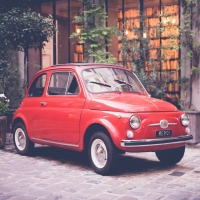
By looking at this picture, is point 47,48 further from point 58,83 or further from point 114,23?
point 58,83

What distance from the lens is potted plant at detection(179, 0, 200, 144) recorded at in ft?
36.6

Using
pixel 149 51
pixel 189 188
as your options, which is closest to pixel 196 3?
pixel 149 51

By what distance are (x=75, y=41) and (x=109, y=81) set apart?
6.58 metres

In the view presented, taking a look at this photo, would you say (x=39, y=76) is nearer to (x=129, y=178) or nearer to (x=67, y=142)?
(x=67, y=142)

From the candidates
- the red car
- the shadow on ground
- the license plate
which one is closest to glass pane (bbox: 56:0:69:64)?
the shadow on ground

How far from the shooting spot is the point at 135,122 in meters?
6.53

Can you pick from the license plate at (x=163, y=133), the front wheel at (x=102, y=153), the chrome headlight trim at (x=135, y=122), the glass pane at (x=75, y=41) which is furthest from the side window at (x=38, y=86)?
the glass pane at (x=75, y=41)

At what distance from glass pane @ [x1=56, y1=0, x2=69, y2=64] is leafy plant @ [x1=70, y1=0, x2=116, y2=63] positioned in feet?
2.99

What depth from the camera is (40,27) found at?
36.9 ft

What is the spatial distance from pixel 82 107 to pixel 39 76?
1875 mm

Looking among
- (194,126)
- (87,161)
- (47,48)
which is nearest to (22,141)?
(87,161)

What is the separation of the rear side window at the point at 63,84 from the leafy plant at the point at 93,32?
460cm

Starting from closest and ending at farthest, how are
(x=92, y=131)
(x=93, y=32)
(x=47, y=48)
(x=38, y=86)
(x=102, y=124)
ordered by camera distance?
(x=102, y=124), (x=92, y=131), (x=38, y=86), (x=93, y=32), (x=47, y=48)

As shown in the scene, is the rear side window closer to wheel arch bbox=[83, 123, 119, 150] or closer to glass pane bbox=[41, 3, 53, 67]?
wheel arch bbox=[83, 123, 119, 150]
